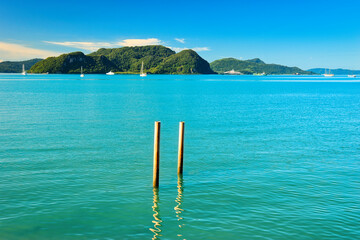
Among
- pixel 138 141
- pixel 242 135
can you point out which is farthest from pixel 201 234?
pixel 242 135

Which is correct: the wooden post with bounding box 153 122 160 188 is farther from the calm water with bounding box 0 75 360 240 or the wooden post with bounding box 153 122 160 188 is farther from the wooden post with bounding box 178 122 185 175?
the wooden post with bounding box 178 122 185 175

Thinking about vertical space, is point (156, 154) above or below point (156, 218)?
above

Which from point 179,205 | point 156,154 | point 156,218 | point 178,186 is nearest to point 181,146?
point 156,154

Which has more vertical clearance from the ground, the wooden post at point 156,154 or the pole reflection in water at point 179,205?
the wooden post at point 156,154

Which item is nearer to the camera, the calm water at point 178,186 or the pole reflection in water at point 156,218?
the pole reflection in water at point 156,218

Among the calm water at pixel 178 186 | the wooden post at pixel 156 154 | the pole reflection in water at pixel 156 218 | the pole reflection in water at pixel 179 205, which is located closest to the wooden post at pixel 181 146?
the pole reflection in water at pixel 179 205

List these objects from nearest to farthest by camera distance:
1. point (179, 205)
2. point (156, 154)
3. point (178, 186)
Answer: point (179, 205), point (156, 154), point (178, 186)

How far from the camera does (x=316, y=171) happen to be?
70.0 ft

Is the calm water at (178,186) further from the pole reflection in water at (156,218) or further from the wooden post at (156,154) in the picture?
the wooden post at (156,154)

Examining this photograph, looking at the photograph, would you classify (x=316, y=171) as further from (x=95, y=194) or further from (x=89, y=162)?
(x=89, y=162)

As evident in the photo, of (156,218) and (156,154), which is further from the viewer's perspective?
(156,154)

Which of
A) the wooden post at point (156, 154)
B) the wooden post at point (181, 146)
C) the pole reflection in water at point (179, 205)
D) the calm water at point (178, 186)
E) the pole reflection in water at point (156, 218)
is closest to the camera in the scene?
the pole reflection in water at point (156, 218)

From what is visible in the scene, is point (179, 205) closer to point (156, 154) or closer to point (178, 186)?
point (178, 186)

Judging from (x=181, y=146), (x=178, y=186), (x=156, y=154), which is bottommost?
(x=178, y=186)
